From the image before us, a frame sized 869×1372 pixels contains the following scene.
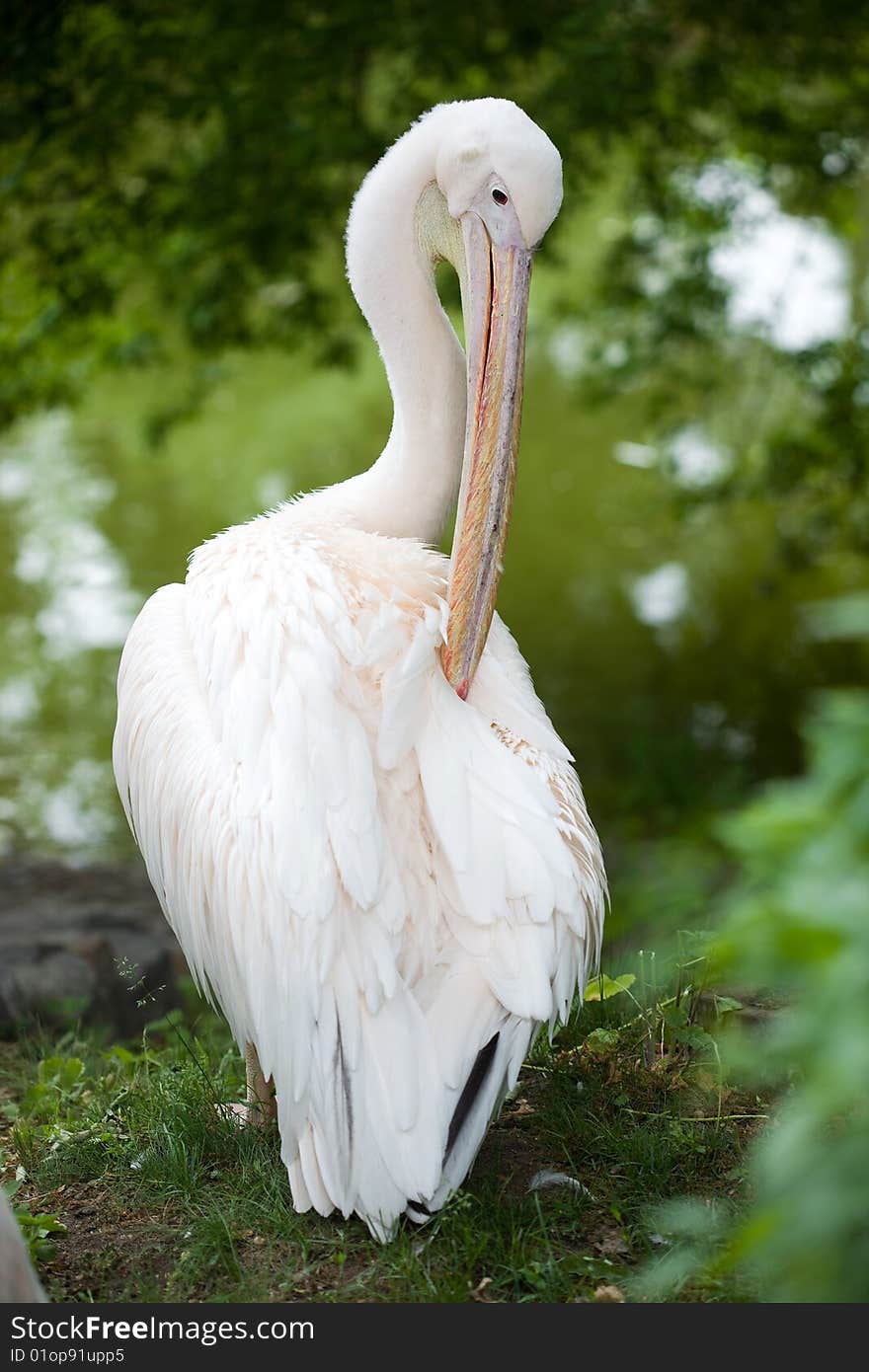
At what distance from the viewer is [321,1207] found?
273 centimetres

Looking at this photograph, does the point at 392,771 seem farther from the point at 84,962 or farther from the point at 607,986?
the point at 84,962

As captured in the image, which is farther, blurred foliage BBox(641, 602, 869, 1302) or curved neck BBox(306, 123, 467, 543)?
curved neck BBox(306, 123, 467, 543)

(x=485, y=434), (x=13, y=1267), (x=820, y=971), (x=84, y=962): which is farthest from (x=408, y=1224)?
(x=84, y=962)

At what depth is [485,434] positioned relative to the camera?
3303mm

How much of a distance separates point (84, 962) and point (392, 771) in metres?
Answer: 2.02

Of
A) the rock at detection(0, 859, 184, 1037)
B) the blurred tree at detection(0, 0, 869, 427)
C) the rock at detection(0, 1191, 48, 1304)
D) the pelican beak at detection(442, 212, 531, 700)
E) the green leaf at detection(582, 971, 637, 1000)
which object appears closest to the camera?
the rock at detection(0, 1191, 48, 1304)

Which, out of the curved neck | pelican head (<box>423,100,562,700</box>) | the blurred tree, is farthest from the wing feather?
the blurred tree

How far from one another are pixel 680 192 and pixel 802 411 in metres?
4.68

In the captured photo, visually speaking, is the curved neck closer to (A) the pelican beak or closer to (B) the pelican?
(B) the pelican

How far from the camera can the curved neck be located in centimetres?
371

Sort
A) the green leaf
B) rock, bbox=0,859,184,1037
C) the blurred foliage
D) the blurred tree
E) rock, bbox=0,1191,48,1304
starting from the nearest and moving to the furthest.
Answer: the blurred foliage
rock, bbox=0,1191,48,1304
the green leaf
rock, bbox=0,859,184,1037
the blurred tree

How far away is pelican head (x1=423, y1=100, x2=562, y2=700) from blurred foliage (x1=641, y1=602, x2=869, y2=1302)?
164cm

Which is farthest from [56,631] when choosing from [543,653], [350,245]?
[350,245]

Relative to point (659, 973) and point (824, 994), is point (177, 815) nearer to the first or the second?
point (659, 973)
